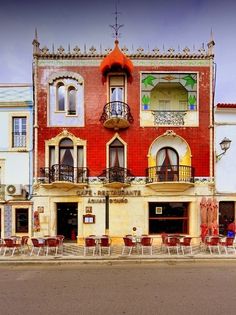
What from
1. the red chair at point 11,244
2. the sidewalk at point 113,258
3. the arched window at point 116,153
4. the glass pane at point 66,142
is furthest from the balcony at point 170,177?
the red chair at point 11,244

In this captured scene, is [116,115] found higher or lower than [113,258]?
higher

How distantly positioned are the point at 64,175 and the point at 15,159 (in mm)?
3138

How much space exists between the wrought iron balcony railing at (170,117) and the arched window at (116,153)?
2.50 metres

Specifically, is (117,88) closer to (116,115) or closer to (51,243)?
(116,115)

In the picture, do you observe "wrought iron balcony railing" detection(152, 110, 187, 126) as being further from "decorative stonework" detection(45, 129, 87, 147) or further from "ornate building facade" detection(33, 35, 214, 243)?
"decorative stonework" detection(45, 129, 87, 147)

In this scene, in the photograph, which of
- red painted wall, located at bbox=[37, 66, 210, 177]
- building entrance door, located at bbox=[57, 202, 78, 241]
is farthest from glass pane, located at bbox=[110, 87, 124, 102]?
building entrance door, located at bbox=[57, 202, 78, 241]

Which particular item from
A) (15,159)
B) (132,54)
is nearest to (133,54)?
(132,54)

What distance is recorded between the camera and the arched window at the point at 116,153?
1748 centimetres

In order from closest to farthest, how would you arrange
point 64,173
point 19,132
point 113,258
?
point 113,258 → point 64,173 → point 19,132

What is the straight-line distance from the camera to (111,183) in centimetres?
1666

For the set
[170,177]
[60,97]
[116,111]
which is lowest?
[170,177]

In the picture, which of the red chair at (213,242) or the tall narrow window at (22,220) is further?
the tall narrow window at (22,220)

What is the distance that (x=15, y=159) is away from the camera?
17516mm

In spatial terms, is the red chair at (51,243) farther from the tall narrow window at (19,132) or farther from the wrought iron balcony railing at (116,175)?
the tall narrow window at (19,132)
